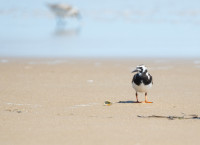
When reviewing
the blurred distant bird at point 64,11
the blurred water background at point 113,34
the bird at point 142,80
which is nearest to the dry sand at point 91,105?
the bird at point 142,80

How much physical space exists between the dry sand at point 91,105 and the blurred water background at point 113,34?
4.12 m

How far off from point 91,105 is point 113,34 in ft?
53.2

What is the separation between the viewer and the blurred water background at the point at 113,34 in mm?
17938

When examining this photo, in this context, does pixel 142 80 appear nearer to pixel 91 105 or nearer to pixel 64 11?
pixel 91 105

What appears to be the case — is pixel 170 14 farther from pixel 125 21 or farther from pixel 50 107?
pixel 50 107

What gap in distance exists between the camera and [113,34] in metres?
24.0

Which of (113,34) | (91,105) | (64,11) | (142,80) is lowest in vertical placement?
(91,105)

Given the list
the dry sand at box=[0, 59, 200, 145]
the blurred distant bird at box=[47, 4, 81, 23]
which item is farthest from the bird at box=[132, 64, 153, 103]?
the blurred distant bird at box=[47, 4, 81, 23]

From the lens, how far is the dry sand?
586 cm

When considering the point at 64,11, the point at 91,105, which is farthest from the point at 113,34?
the point at 91,105

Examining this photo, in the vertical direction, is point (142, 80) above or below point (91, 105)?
above

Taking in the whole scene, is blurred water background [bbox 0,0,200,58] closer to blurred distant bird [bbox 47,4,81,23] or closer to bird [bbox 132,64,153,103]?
blurred distant bird [bbox 47,4,81,23]

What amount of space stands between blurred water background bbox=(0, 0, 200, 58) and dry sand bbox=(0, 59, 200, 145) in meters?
4.12

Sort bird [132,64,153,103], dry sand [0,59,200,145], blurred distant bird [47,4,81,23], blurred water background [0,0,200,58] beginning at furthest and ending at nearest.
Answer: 1. blurred distant bird [47,4,81,23]
2. blurred water background [0,0,200,58]
3. bird [132,64,153,103]
4. dry sand [0,59,200,145]
